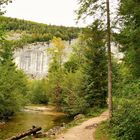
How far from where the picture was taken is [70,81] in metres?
47.2

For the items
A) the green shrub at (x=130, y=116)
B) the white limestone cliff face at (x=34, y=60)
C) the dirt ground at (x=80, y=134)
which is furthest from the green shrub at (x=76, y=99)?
the white limestone cliff face at (x=34, y=60)

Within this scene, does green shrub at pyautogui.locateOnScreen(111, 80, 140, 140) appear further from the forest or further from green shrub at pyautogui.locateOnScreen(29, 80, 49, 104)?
green shrub at pyautogui.locateOnScreen(29, 80, 49, 104)

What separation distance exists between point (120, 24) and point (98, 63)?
1659 cm

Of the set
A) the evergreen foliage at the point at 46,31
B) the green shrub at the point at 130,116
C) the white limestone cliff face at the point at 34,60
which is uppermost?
the evergreen foliage at the point at 46,31

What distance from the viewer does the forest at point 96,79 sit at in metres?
18.9

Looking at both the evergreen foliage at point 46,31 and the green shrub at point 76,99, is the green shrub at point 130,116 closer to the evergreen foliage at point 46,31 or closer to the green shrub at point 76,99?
the green shrub at point 76,99

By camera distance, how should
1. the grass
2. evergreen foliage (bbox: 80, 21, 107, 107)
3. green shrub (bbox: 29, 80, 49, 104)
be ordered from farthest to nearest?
green shrub (bbox: 29, 80, 49, 104) → evergreen foliage (bbox: 80, 21, 107, 107) → the grass

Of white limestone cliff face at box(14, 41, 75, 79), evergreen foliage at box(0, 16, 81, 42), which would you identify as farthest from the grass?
white limestone cliff face at box(14, 41, 75, 79)

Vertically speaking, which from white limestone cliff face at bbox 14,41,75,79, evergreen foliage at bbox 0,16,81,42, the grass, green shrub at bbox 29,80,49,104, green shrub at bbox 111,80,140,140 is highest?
evergreen foliage at bbox 0,16,81,42

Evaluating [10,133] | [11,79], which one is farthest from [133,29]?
[11,79]

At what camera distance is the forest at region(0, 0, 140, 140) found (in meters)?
18.9

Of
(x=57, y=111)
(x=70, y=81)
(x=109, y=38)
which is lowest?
(x=57, y=111)

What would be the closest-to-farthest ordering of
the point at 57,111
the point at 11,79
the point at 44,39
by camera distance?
the point at 11,79, the point at 57,111, the point at 44,39

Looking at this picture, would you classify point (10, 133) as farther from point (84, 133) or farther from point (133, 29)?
point (133, 29)
